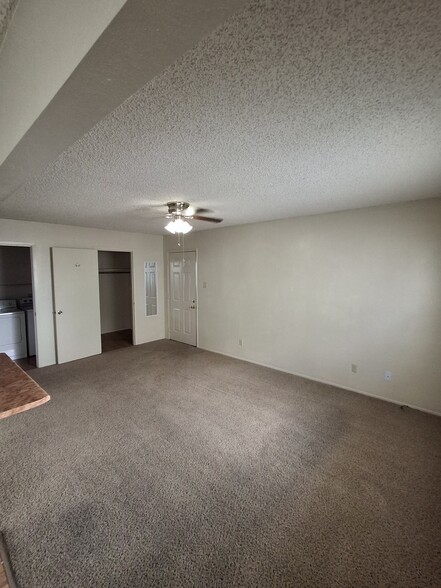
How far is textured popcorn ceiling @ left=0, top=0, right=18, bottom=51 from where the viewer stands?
0.94 meters

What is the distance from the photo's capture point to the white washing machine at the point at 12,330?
15.8 feet

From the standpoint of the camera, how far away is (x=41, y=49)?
3.04 ft

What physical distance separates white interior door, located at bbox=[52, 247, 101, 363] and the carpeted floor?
5.06 ft

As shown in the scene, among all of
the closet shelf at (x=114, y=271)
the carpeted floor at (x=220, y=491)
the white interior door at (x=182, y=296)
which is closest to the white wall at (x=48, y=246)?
the white interior door at (x=182, y=296)

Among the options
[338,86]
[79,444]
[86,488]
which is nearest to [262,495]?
[86,488]

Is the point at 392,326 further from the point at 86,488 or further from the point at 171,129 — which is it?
the point at 86,488

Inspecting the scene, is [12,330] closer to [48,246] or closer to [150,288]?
[48,246]

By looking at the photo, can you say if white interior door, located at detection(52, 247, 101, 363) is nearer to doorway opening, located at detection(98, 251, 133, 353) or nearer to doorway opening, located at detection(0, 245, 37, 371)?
doorway opening, located at detection(0, 245, 37, 371)

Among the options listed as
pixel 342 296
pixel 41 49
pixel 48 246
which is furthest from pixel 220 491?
pixel 48 246

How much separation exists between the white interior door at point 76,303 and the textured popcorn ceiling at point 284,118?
79.2 inches

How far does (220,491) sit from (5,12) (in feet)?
9.32

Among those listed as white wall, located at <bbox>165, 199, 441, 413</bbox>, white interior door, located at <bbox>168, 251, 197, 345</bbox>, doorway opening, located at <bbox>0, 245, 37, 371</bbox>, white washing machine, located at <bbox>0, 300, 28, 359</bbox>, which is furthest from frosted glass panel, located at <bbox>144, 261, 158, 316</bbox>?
white washing machine, located at <bbox>0, 300, 28, 359</bbox>

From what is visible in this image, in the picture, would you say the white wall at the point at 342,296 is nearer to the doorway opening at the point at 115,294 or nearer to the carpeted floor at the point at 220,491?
the carpeted floor at the point at 220,491

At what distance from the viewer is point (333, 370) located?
12.7 feet
